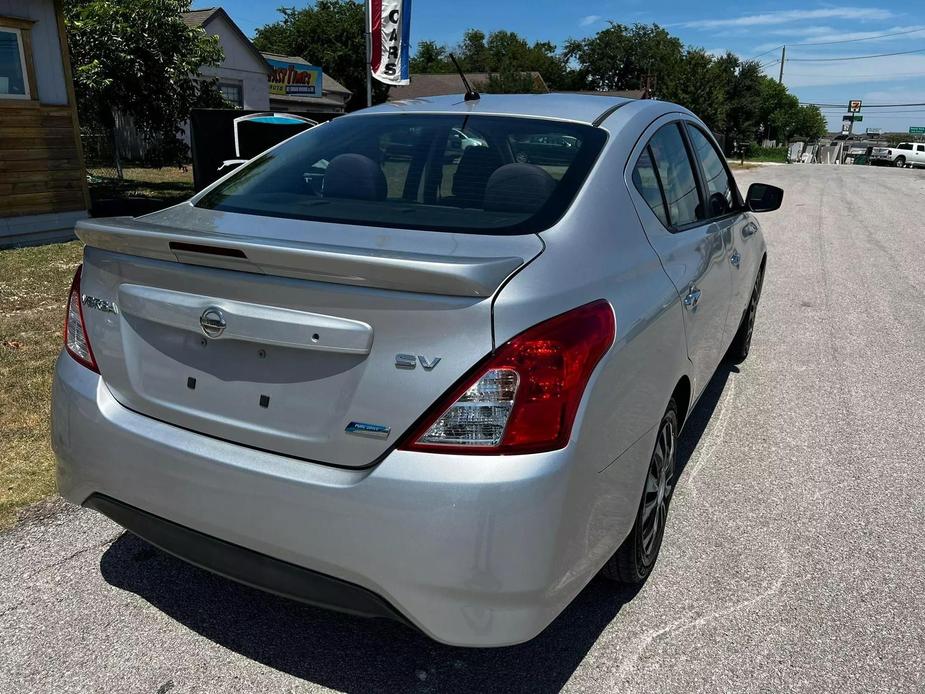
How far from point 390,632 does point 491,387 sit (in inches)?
44.9

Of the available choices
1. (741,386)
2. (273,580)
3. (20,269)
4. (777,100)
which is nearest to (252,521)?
(273,580)

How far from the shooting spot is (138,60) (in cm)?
1562

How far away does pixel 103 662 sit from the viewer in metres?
2.30

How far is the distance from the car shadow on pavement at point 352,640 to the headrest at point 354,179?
1.47 metres

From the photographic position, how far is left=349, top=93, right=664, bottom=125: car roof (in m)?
2.90

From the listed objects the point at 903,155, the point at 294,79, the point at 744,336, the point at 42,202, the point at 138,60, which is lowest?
the point at 903,155

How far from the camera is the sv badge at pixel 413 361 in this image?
5.90 feet

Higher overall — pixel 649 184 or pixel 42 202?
pixel 649 184

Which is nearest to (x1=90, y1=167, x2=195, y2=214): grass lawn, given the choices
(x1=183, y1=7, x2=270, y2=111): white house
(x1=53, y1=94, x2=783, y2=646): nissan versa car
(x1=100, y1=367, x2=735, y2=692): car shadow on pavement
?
(x1=183, y1=7, x2=270, y2=111): white house

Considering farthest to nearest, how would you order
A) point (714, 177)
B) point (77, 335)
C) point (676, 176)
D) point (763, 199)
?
point (763, 199) < point (714, 177) < point (676, 176) < point (77, 335)

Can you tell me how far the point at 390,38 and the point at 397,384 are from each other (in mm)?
11639

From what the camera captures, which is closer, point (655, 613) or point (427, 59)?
point (655, 613)

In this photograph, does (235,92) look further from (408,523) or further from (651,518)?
(408,523)

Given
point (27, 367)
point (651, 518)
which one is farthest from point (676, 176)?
point (27, 367)
